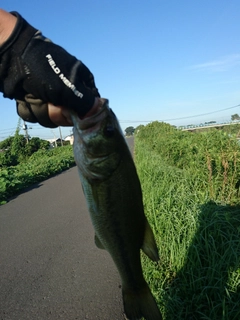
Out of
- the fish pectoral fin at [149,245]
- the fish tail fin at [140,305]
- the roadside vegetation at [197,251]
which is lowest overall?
the roadside vegetation at [197,251]

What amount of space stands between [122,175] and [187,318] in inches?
84.1

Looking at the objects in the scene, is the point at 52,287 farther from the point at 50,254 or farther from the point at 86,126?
the point at 86,126

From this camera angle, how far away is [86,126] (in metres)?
1.50

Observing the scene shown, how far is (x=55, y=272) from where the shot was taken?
16.0 ft

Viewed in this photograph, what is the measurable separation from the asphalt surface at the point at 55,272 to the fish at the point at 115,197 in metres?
1.94

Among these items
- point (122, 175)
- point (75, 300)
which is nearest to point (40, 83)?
point (122, 175)

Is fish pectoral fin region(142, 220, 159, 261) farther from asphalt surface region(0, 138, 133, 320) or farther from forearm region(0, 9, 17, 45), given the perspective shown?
asphalt surface region(0, 138, 133, 320)

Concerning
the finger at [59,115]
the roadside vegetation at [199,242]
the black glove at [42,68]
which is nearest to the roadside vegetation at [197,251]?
the roadside vegetation at [199,242]

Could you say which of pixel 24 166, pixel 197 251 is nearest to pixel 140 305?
pixel 197 251

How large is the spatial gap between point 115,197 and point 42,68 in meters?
0.75

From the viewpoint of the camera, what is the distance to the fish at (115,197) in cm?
153

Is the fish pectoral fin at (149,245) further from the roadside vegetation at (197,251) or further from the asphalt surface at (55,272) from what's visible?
the asphalt surface at (55,272)

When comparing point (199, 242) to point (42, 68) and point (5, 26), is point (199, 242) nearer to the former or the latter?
point (42, 68)

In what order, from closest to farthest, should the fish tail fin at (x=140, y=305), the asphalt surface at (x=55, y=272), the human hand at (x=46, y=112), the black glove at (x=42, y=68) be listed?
the black glove at (x=42, y=68) → the human hand at (x=46, y=112) → the fish tail fin at (x=140, y=305) → the asphalt surface at (x=55, y=272)
